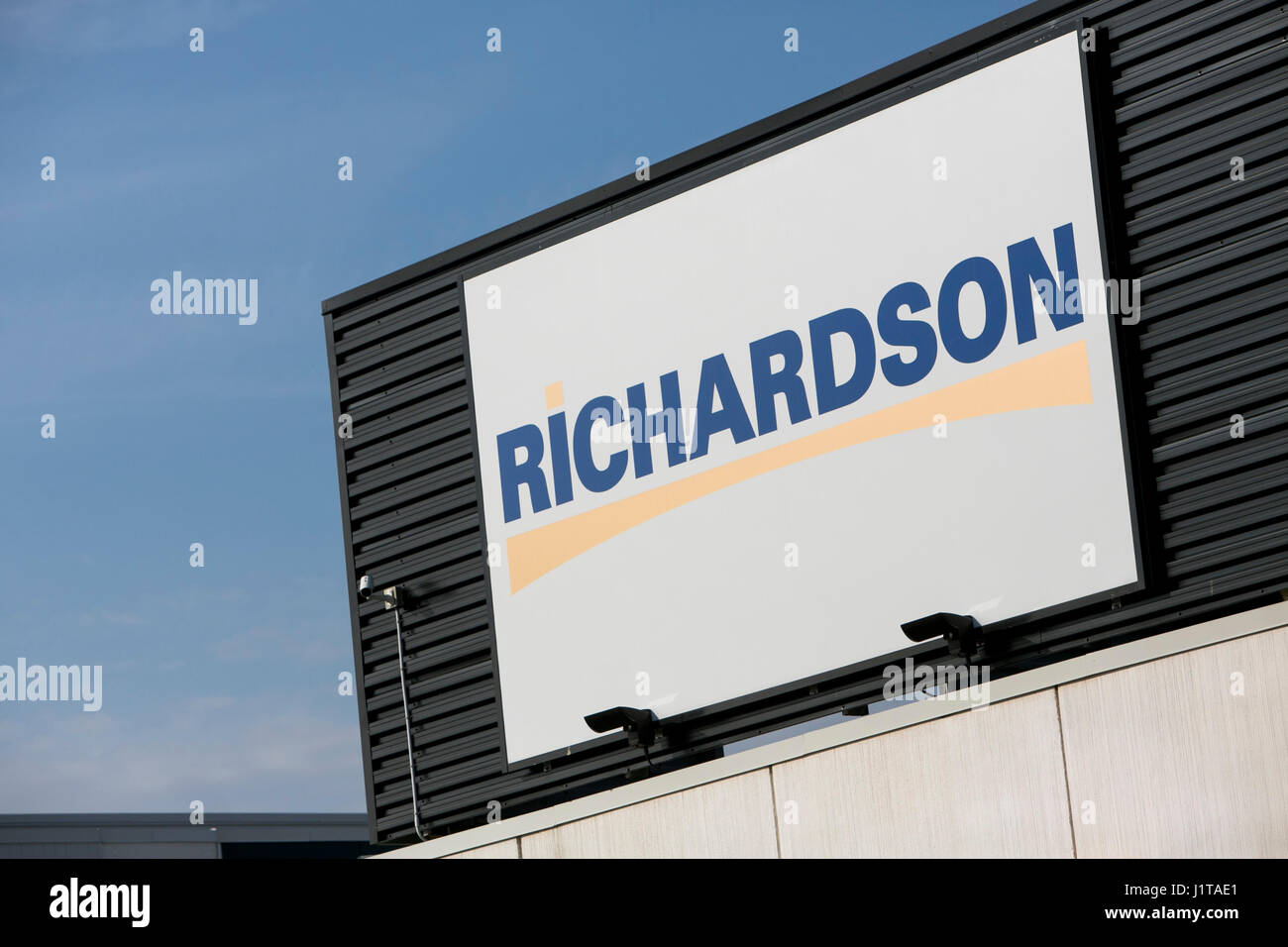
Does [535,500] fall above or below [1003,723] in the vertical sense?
above

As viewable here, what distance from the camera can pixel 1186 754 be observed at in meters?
8.09

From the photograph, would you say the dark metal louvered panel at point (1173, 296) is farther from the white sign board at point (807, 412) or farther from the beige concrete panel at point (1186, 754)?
the beige concrete panel at point (1186, 754)

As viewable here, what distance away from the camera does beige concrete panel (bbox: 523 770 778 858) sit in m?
9.91

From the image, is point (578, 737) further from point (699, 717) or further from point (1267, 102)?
point (1267, 102)

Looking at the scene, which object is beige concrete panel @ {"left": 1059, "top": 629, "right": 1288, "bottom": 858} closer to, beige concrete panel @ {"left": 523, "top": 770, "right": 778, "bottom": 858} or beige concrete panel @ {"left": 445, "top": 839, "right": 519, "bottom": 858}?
beige concrete panel @ {"left": 523, "top": 770, "right": 778, "bottom": 858}

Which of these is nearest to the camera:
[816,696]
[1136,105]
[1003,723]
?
[1003,723]

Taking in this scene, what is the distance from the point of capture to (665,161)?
11773 mm

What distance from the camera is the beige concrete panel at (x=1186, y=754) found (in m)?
7.78

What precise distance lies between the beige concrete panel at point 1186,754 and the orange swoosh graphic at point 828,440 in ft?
6.41

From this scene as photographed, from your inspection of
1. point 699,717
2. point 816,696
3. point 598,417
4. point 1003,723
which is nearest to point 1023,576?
point 1003,723

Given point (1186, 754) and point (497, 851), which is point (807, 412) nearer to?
point (1186, 754)
